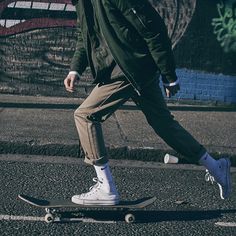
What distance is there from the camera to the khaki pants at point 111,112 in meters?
4.67

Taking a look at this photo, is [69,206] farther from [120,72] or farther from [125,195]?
[120,72]

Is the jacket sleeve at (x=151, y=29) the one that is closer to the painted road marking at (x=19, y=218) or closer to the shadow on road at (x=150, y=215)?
the shadow on road at (x=150, y=215)

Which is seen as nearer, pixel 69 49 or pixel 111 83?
pixel 111 83

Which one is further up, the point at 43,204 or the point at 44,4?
the point at 44,4

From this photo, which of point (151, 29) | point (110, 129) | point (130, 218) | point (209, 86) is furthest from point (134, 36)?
point (209, 86)

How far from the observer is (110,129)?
7.42 metres

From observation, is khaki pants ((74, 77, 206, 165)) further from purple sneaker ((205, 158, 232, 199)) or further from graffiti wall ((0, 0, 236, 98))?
graffiti wall ((0, 0, 236, 98))

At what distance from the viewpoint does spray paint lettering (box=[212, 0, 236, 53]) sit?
927cm

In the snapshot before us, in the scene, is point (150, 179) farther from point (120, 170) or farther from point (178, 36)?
point (178, 36)

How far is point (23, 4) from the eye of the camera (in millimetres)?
9266

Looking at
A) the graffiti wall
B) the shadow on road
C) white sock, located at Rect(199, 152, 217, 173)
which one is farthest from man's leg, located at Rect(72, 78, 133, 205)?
the graffiti wall

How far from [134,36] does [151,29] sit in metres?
0.15

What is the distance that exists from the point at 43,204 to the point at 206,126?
3.69 meters

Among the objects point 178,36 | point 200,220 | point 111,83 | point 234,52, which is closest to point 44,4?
point 178,36
